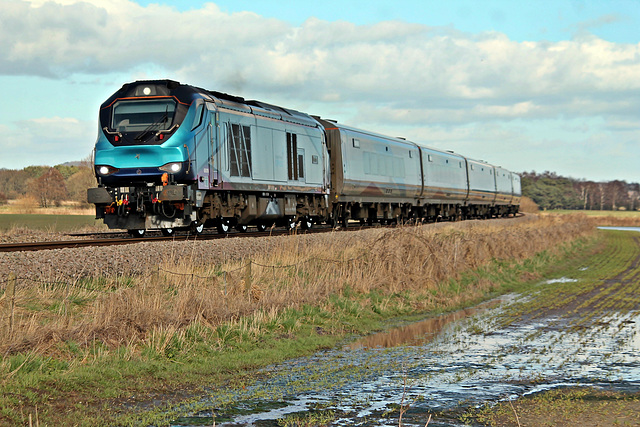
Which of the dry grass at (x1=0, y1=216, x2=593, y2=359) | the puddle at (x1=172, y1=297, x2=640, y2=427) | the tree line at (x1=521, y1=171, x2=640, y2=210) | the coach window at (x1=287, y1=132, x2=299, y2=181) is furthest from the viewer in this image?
the tree line at (x1=521, y1=171, x2=640, y2=210)

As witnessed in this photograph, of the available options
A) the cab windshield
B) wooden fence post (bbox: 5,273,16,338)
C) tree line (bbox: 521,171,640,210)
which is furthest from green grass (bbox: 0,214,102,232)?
tree line (bbox: 521,171,640,210)

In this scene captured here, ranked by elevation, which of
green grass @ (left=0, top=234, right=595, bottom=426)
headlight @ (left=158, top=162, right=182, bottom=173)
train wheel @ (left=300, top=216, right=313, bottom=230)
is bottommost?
green grass @ (left=0, top=234, right=595, bottom=426)

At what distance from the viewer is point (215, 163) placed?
723 inches

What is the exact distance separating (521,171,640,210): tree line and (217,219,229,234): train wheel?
448ft

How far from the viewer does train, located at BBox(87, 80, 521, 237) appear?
1744cm

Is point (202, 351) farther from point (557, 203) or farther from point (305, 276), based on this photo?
point (557, 203)

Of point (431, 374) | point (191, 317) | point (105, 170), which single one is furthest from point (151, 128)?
point (431, 374)

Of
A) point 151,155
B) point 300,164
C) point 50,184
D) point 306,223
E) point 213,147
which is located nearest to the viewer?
point 151,155

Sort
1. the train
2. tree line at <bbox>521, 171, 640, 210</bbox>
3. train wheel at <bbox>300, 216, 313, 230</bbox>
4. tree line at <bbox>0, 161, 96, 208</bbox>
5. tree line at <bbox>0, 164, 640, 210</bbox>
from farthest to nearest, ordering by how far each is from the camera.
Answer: tree line at <bbox>521, 171, 640, 210</bbox>
tree line at <bbox>0, 164, 640, 210</bbox>
tree line at <bbox>0, 161, 96, 208</bbox>
train wheel at <bbox>300, 216, 313, 230</bbox>
the train

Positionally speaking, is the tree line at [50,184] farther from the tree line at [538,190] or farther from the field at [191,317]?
the field at [191,317]

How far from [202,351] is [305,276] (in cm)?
530

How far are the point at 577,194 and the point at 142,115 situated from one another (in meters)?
166

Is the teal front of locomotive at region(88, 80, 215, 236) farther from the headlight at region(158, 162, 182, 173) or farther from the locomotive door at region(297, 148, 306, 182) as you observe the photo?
the locomotive door at region(297, 148, 306, 182)

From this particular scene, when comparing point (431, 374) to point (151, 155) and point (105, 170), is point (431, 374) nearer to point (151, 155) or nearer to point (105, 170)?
point (151, 155)
